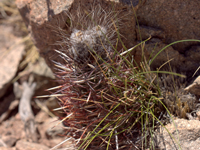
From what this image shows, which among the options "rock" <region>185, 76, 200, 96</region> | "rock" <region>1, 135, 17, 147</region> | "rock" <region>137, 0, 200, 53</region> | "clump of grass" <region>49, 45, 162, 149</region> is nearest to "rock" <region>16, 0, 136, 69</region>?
"rock" <region>137, 0, 200, 53</region>

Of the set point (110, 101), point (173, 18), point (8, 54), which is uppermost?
point (173, 18)

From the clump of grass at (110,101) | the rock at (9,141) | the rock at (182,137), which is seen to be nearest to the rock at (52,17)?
the clump of grass at (110,101)

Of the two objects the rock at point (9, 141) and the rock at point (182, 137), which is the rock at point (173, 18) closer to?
the rock at point (182, 137)

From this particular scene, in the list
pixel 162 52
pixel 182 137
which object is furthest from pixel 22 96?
pixel 182 137

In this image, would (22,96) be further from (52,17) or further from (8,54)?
(52,17)

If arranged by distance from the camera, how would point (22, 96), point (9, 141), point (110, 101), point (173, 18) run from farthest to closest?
point (22, 96) → point (9, 141) → point (173, 18) → point (110, 101)

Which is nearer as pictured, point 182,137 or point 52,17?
point 182,137
